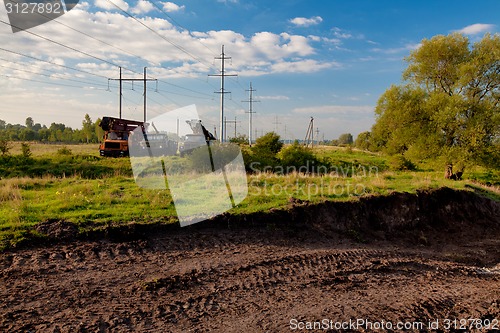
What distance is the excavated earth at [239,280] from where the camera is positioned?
4.63 meters

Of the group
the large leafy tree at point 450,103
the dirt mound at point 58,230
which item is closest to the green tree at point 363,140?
the large leafy tree at point 450,103

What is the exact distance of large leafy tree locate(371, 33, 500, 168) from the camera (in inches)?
766

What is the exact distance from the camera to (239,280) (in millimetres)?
5941

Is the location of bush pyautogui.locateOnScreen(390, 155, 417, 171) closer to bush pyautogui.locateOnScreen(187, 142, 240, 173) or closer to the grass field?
the grass field

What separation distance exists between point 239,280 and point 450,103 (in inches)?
773

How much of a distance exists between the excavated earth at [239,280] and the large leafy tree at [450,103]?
12.2 m

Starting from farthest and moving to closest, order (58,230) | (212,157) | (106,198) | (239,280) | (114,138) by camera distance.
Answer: (114,138)
(212,157)
(106,198)
(58,230)
(239,280)

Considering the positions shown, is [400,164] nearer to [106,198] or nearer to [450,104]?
[450,104]

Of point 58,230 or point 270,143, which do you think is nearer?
point 58,230

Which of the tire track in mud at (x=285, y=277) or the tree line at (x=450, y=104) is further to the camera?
the tree line at (x=450, y=104)

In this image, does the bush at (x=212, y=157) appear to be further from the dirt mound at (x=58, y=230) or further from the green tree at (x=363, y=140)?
the green tree at (x=363, y=140)

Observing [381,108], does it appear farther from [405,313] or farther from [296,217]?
[405,313]

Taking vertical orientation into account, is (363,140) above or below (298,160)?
above

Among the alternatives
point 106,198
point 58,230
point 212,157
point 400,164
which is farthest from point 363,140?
point 58,230
